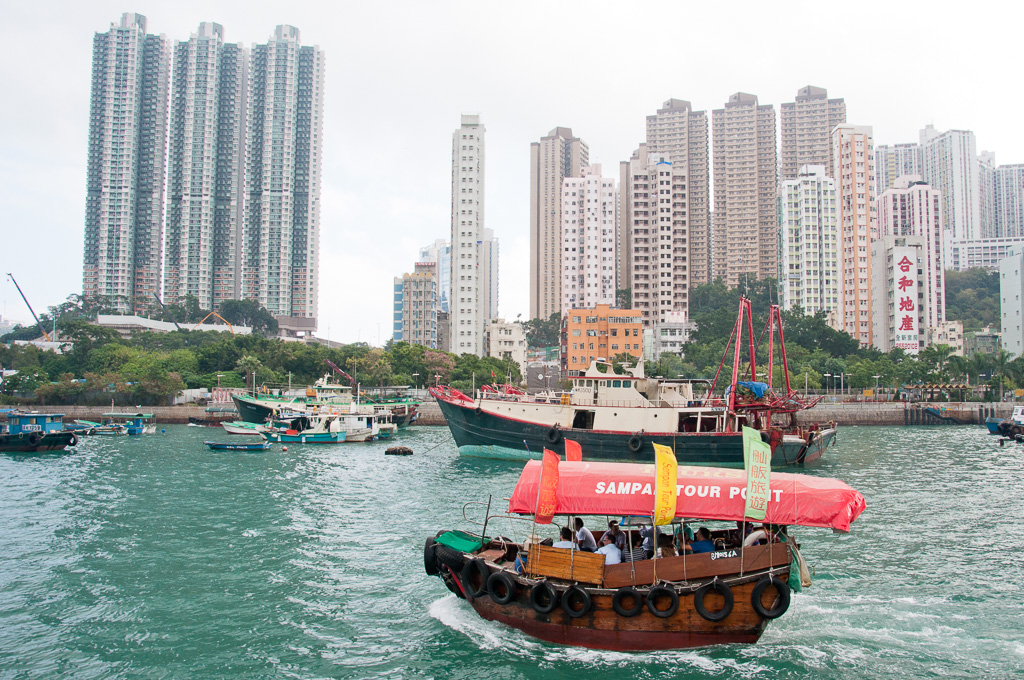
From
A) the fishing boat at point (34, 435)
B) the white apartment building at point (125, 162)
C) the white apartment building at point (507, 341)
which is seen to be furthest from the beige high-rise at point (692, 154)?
the fishing boat at point (34, 435)

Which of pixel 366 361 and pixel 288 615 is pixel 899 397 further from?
pixel 288 615

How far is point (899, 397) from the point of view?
242 feet

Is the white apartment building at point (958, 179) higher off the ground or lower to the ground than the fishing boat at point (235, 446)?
higher

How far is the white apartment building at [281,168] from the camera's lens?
120m

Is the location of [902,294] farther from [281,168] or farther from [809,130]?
[281,168]

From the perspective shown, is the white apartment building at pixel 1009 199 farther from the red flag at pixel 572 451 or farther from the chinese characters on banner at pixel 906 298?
the red flag at pixel 572 451

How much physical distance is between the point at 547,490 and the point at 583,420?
2298cm

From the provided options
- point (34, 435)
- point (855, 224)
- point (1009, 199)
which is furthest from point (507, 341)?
point (1009, 199)

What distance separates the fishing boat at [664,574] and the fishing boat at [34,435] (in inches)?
1572

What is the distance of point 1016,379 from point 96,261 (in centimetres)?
13371

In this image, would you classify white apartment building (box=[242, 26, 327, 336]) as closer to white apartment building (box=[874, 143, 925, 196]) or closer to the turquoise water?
the turquoise water

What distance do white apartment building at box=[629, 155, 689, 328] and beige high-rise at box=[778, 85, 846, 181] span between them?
1679 inches

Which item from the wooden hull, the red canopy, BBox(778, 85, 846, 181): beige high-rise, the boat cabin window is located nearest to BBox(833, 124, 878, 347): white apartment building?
BBox(778, 85, 846, 181): beige high-rise

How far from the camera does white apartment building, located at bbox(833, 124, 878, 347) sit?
94.3 meters
